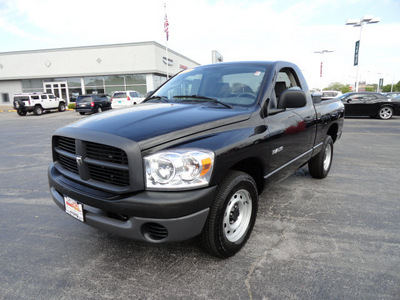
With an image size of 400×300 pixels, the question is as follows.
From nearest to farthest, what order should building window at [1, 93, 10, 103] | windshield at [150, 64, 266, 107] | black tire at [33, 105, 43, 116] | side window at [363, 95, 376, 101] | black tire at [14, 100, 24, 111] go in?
1. windshield at [150, 64, 266, 107]
2. side window at [363, 95, 376, 101]
3. black tire at [14, 100, 24, 111]
4. black tire at [33, 105, 43, 116]
5. building window at [1, 93, 10, 103]

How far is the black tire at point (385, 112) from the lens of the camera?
570 inches

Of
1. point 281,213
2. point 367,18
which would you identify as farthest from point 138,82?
point 281,213

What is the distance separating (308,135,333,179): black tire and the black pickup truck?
1568 millimetres

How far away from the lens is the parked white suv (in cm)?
2183

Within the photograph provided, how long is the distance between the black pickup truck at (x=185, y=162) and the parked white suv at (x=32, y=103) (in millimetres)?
22954

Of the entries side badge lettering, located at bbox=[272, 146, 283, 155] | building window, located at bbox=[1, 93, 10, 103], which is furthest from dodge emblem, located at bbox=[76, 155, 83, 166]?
building window, located at bbox=[1, 93, 10, 103]

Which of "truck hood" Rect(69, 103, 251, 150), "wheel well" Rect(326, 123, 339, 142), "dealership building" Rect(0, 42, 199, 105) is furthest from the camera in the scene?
"dealership building" Rect(0, 42, 199, 105)

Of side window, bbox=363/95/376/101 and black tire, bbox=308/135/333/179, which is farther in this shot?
side window, bbox=363/95/376/101

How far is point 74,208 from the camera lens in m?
2.35

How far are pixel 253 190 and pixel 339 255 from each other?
98 centimetres

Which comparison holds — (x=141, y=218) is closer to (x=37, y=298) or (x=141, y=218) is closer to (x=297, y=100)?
(x=37, y=298)

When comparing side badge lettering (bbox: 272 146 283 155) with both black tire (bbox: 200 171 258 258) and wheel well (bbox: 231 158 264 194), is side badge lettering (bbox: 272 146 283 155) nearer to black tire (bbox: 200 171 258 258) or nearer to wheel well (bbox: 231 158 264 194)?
wheel well (bbox: 231 158 264 194)

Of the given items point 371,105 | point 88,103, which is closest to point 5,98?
point 88,103

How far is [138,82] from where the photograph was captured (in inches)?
1222
